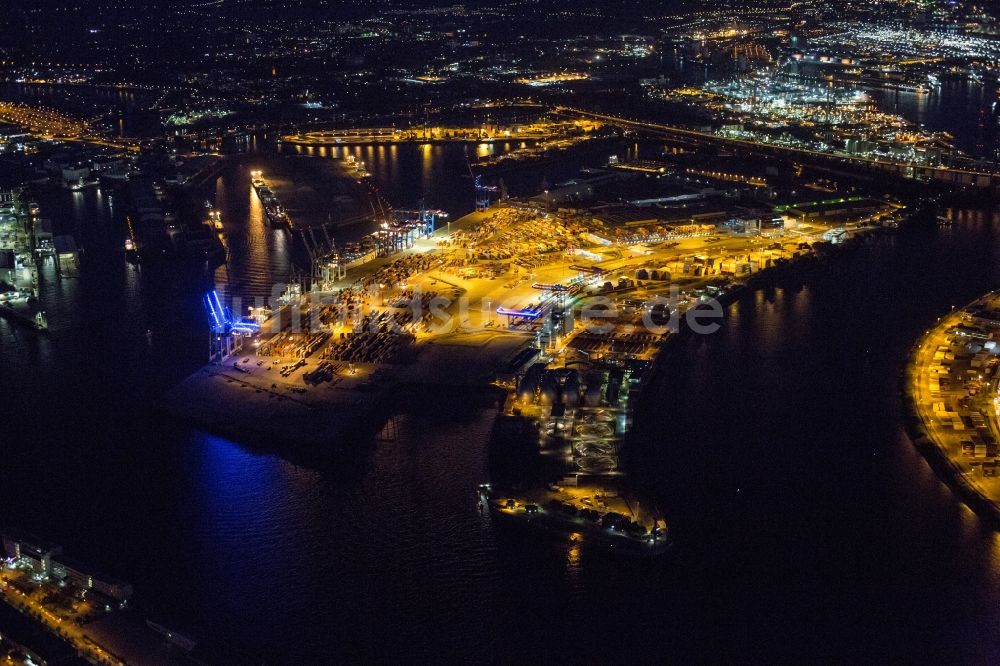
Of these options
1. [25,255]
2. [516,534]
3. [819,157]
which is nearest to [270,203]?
[25,255]

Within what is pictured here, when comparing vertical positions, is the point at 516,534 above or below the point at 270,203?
below

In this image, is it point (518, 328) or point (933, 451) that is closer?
point (933, 451)

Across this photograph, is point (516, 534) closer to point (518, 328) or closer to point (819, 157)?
point (518, 328)

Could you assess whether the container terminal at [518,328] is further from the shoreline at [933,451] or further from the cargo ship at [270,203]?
the shoreline at [933,451]

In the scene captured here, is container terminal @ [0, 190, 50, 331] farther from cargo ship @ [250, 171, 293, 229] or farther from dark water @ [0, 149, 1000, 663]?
cargo ship @ [250, 171, 293, 229]

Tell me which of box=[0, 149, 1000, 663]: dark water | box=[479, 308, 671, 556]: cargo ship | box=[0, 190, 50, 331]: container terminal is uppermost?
box=[0, 190, 50, 331]: container terminal

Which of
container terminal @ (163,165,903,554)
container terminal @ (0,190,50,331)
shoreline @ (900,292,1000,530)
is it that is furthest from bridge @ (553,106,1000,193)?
container terminal @ (0,190,50,331)

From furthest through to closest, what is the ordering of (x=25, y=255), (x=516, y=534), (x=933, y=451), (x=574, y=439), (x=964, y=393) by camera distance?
1. (x=25, y=255)
2. (x=964, y=393)
3. (x=574, y=439)
4. (x=933, y=451)
5. (x=516, y=534)

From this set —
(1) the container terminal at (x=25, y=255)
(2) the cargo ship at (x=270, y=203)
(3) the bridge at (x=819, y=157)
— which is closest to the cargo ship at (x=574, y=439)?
(1) the container terminal at (x=25, y=255)

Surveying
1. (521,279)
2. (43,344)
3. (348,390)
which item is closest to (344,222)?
(521,279)
